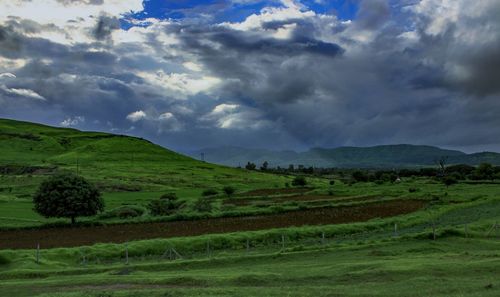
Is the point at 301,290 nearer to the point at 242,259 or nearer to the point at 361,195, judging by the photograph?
the point at 242,259

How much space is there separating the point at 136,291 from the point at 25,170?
184 meters

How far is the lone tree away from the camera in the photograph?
7031 centimetres

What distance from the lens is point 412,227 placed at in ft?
198

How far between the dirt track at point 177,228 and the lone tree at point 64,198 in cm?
322

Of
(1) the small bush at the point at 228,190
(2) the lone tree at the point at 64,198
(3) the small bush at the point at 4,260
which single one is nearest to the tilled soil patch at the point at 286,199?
(1) the small bush at the point at 228,190

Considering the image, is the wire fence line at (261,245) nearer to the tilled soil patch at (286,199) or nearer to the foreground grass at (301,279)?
the foreground grass at (301,279)

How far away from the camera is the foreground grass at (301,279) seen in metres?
24.0

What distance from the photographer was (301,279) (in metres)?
28.7

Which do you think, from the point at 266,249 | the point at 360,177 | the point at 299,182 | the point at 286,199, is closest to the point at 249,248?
the point at 266,249

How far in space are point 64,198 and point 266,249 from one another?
1416 inches

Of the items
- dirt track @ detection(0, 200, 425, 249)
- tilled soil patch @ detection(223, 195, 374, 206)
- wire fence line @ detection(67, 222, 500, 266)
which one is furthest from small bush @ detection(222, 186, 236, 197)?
wire fence line @ detection(67, 222, 500, 266)

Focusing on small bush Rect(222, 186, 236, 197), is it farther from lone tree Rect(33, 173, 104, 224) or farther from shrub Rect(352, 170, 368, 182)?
shrub Rect(352, 170, 368, 182)

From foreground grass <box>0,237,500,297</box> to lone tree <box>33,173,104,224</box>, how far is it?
34.1m

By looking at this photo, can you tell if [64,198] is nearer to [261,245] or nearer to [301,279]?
[261,245]
